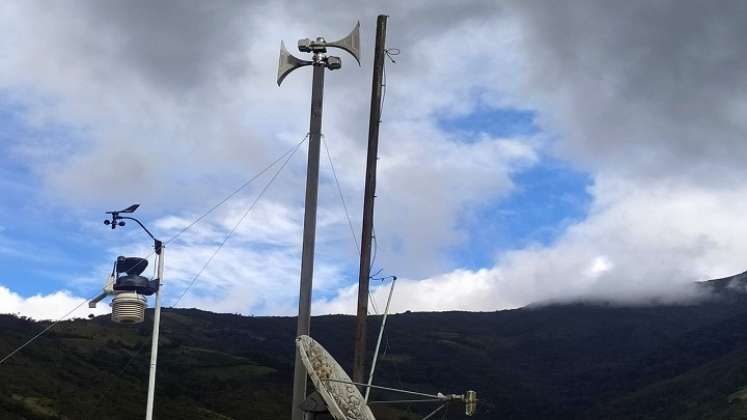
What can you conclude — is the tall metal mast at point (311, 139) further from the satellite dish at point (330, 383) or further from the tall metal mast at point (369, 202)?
the tall metal mast at point (369, 202)

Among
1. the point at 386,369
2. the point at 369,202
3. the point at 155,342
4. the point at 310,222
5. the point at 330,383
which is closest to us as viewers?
the point at 330,383

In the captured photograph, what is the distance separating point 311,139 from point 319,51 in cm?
201

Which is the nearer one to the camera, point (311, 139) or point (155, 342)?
point (155, 342)

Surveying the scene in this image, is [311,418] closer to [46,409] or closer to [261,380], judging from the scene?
[46,409]

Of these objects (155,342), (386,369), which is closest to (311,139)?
(155,342)

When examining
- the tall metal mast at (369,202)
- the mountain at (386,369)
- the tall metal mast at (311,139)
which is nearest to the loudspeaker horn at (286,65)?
the tall metal mast at (311,139)

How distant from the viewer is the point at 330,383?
1777 cm

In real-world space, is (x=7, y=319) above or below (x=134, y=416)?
above

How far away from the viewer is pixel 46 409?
47.8m

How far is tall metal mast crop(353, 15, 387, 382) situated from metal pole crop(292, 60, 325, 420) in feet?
8.22

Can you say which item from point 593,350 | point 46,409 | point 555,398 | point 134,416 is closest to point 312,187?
point 46,409

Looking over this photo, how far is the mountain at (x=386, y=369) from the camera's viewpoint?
60656 mm

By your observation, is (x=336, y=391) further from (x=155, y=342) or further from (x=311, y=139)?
(x=311, y=139)

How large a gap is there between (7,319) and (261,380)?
23.8 metres
